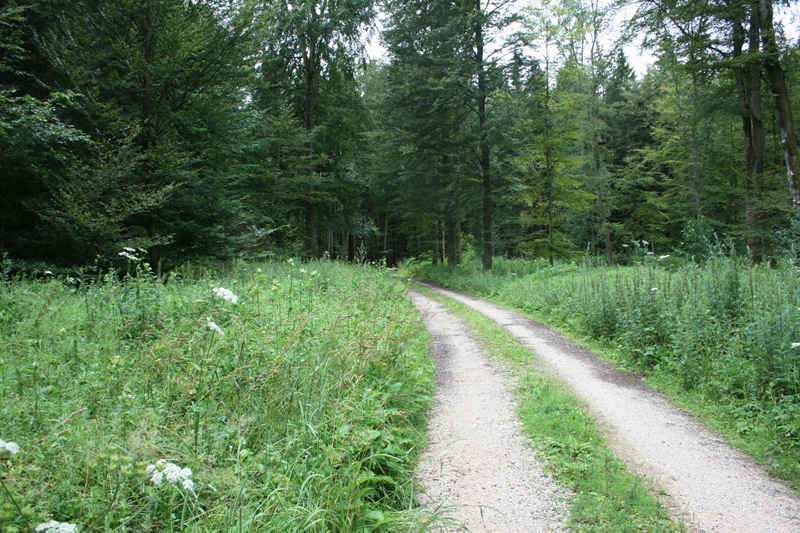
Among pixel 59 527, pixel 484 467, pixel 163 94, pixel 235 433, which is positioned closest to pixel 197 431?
pixel 235 433

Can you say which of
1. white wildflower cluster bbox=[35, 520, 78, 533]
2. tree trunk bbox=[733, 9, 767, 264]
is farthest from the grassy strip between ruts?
tree trunk bbox=[733, 9, 767, 264]

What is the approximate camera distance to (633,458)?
356cm

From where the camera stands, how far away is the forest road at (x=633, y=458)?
2.87 meters

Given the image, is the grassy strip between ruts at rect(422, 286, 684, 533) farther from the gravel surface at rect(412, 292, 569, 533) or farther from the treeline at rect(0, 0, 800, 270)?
the treeline at rect(0, 0, 800, 270)

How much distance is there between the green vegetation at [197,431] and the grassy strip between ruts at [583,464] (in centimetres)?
122

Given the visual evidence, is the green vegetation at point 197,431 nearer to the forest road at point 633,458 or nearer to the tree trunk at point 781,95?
the forest road at point 633,458

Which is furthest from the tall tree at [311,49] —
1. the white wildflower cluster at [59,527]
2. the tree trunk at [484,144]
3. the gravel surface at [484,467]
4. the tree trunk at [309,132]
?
the white wildflower cluster at [59,527]

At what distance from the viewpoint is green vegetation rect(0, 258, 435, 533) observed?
6.34ft

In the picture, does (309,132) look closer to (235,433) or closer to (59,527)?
(235,433)

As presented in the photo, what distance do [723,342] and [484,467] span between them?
4.24 metres

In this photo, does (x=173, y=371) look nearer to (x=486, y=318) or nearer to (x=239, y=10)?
(x=486, y=318)

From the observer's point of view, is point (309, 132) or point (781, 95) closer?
point (781, 95)

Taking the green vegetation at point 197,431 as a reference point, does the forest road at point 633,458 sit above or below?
below

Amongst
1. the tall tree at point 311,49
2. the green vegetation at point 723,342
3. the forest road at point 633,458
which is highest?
the tall tree at point 311,49
